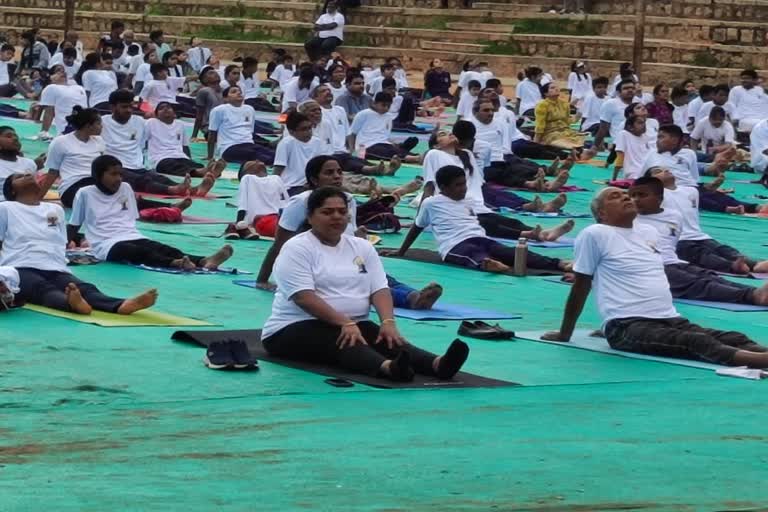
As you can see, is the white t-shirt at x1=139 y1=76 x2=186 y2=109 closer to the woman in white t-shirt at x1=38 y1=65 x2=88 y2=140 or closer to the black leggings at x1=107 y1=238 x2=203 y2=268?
the woman in white t-shirt at x1=38 y1=65 x2=88 y2=140

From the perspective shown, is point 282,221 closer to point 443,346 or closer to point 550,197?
point 443,346

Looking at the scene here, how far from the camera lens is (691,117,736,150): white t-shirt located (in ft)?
87.4

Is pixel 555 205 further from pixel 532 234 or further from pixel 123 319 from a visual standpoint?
pixel 123 319

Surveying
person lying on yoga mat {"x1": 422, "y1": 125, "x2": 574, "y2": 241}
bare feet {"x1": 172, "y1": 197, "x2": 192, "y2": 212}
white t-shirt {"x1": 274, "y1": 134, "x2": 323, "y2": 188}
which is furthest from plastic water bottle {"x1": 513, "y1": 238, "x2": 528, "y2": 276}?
bare feet {"x1": 172, "y1": 197, "x2": 192, "y2": 212}

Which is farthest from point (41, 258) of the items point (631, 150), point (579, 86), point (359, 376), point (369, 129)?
point (579, 86)

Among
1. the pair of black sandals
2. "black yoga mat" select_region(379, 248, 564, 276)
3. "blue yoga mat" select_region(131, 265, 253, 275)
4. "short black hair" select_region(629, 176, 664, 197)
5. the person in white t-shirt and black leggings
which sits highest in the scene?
the person in white t-shirt and black leggings

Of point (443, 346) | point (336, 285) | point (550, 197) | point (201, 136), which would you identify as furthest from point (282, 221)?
point (201, 136)

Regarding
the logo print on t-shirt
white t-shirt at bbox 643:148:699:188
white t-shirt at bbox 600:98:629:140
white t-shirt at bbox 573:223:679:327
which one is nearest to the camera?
the logo print on t-shirt

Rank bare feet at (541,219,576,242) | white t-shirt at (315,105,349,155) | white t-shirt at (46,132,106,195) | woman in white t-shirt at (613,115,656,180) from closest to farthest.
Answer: bare feet at (541,219,576,242) → white t-shirt at (46,132,106,195) → white t-shirt at (315,105,349,155) → woman in white t-shirt at (613,115,656,180)

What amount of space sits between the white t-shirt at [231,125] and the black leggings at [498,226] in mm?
6894

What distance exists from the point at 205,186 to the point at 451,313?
7567mm

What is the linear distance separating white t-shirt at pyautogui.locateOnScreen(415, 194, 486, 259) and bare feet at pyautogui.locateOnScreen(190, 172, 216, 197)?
480cm

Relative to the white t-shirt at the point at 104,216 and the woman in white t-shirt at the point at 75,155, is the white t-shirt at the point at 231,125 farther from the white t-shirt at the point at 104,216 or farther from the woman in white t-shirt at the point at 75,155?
the white t-shirt at the point at 104,216

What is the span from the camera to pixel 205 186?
65.2 ft
